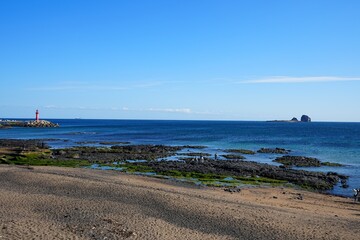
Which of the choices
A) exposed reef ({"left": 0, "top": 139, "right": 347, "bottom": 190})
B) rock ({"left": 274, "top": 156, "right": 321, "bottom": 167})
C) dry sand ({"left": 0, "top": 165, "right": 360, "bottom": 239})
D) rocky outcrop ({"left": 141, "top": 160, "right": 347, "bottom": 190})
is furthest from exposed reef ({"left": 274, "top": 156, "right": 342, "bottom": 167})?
dry sand ({"left": 0, "top": 165, "right": 360, "bottom": 239})

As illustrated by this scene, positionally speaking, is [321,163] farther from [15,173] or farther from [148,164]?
[15,173]

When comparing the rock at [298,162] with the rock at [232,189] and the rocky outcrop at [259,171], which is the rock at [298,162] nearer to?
the rocky outcrop at [259,171]

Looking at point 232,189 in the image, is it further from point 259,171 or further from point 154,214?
point 154,214

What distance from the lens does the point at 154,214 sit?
70.5 feet

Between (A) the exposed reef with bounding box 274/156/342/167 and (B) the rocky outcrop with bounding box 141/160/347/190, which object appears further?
(A) the exposed reef with bounding box 274/156/342/167

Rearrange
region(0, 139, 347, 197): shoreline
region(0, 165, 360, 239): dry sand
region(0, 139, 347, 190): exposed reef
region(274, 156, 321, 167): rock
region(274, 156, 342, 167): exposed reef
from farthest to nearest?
region(274, 156, 321, 167): rock
region(274, 156, 342, 167): exposed reef
region(0, 139, 347, 190): exposed reef
region(0, 139, 347, 197): shoreline
region(0, 165, 360, 239): dry sand

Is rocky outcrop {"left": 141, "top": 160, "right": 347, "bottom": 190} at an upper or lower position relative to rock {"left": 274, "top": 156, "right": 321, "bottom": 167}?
lower

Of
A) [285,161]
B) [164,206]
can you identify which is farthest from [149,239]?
[285,161]

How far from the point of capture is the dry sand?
18.2 meters

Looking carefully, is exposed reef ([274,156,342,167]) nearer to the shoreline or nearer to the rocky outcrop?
the shoreline

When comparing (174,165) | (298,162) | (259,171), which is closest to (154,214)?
(259,171)

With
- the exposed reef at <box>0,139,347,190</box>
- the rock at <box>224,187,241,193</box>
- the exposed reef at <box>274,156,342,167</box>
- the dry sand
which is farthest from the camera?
the exposed reef at <box>274,156,342,167</box>

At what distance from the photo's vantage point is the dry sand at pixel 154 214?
18.2 meters

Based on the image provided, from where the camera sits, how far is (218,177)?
38.5 metres
